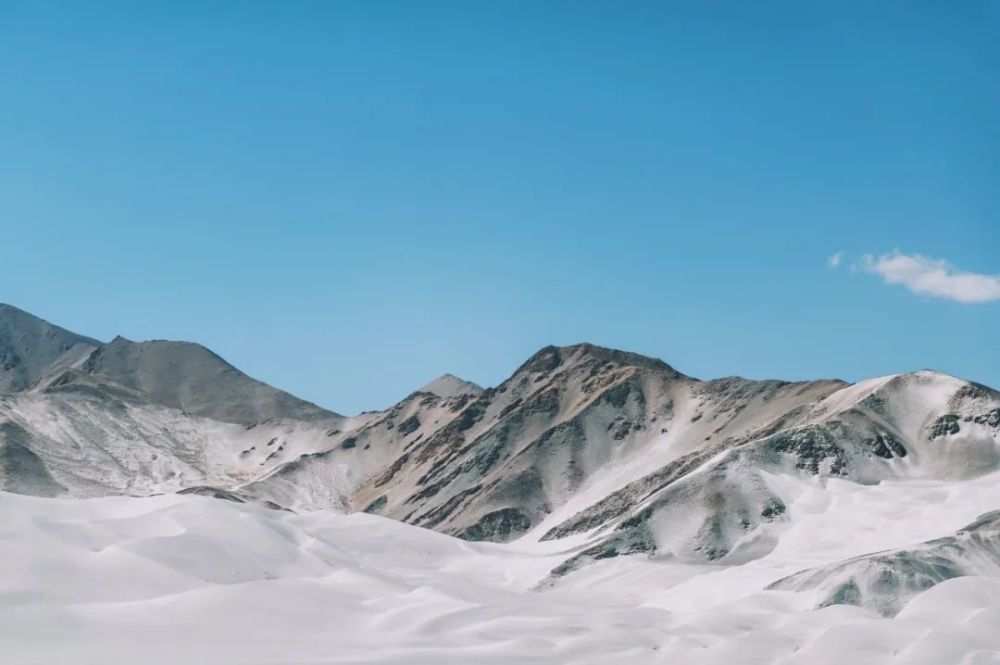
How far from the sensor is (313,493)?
199375 mm

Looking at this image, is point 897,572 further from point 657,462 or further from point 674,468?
point 657,462

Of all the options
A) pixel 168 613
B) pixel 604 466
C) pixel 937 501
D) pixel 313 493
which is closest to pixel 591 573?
pixel 937 501

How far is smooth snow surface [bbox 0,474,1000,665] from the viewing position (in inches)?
2303

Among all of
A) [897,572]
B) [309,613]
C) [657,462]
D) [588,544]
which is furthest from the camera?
[657,462]

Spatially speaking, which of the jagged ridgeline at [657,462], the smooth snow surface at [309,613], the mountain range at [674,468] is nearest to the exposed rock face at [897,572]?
the mountain range at [674,468]

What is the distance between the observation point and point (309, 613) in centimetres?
6744

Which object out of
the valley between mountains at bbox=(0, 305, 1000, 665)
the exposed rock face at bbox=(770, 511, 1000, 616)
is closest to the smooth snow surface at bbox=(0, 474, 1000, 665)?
the valley between mountains at bbox=(0, 305, 1000, 665)

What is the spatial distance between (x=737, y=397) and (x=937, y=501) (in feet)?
184

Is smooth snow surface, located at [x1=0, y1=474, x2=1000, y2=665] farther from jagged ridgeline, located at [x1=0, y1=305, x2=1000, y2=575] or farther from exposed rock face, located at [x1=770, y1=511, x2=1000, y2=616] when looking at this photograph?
jagged ridgeline, located at [x1=0, y1=305, x2=1000, y2=575]

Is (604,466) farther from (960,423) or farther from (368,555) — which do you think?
(368,555)

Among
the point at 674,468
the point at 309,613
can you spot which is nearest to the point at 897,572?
the point at 309,613

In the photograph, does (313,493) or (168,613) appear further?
(313,493)

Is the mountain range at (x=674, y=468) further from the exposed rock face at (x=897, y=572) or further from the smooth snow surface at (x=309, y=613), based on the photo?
the smooth snow surface at (x=309, y=613)

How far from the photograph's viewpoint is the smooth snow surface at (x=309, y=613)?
5850 cm
